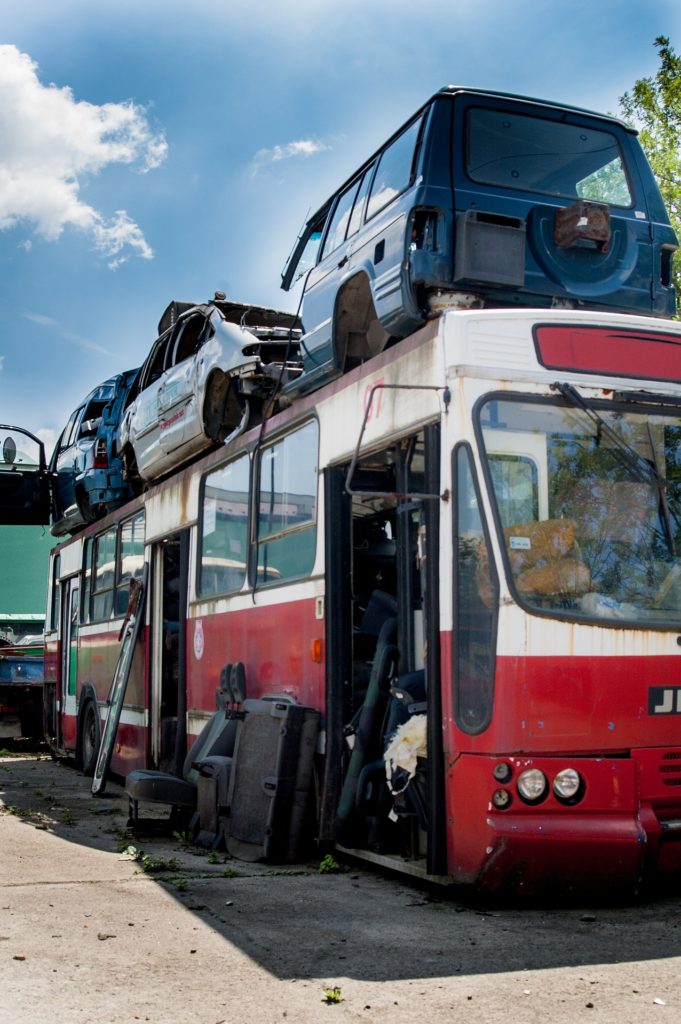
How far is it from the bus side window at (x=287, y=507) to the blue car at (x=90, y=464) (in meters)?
6.66

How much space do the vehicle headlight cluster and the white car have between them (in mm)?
4615

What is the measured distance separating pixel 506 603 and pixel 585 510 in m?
0.69

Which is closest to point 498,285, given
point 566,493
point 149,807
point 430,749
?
point 566,493

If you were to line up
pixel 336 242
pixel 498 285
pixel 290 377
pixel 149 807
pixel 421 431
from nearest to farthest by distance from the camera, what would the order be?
1. pixel 421 431
2. pixel 498 285
3. pixel 336 242
4. pixel 290 377
5. pixel 149 807

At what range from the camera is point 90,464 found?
15.8 meters

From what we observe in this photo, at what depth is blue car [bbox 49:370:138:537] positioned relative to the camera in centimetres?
1557

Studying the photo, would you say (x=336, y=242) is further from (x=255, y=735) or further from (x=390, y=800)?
(x=390, y=800)

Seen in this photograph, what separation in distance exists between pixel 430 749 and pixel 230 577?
371cm

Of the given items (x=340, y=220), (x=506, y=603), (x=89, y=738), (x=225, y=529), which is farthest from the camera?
(x=89, y=738)

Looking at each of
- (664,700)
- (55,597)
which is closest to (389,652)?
(664,700)

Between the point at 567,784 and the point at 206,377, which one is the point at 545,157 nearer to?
the point at 206,377

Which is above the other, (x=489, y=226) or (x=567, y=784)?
(x=489, y=226)

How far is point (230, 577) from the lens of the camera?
9727mm

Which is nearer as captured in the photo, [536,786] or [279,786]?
[536,786]
